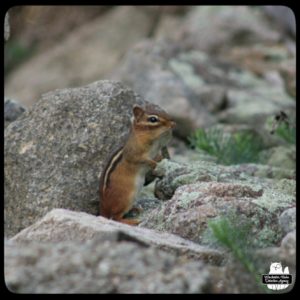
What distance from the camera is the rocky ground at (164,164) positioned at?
415 centimetres

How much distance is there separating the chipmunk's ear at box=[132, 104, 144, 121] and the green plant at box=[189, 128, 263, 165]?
1517 mm

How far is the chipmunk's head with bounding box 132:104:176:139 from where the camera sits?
6.89 m

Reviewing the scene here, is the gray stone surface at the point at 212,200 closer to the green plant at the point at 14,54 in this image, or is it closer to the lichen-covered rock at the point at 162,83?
the lichen-covered rock at the point at 162,83

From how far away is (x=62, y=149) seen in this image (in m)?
7.01

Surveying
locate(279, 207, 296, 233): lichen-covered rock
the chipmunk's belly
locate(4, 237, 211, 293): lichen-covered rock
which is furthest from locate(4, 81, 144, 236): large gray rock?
locate(4, 237, 211, 293): lichen-covered rock

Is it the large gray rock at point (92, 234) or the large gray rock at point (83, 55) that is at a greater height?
the large gray rock at point (92, 234)

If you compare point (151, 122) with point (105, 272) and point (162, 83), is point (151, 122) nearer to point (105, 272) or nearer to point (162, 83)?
point (105, 272)

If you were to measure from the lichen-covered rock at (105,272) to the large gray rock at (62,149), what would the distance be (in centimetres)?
270

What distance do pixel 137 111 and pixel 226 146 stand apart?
182 centimetres

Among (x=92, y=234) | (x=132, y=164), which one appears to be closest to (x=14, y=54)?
(x=132, y=164)

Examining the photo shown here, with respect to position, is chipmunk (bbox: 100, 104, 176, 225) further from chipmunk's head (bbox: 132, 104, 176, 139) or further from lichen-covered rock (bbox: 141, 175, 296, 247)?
lichen-covered rock (bbox: 141, 175, 296, 247)

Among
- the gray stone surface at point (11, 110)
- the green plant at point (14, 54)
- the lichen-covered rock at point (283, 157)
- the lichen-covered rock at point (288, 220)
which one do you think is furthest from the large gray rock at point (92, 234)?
the green plant at point (14, 54)

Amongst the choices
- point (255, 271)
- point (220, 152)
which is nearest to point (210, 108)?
point (220, 152)

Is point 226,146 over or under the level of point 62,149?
under
